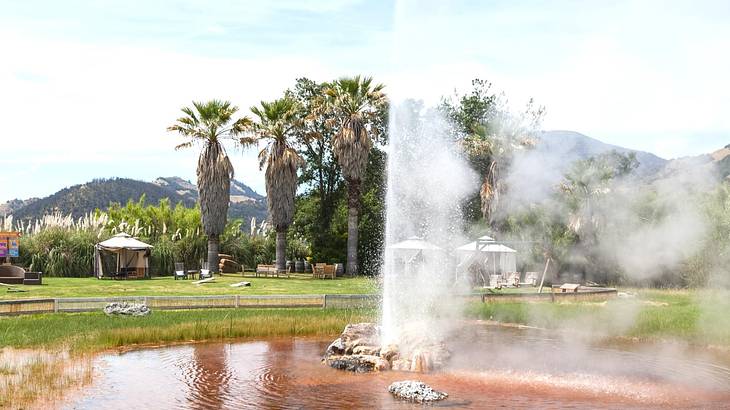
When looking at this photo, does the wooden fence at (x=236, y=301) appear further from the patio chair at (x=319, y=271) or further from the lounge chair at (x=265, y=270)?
the lounge chair at (x=265, y=270)

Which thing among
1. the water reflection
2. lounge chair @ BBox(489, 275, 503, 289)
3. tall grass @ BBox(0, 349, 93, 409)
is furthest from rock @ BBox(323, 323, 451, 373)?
lounge chair @ BBox(489, 275, 503, 289)

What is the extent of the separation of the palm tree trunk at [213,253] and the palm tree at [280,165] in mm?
3627

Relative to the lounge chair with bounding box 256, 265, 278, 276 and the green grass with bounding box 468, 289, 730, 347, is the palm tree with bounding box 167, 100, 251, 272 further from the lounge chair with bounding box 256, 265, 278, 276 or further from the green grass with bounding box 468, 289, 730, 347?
the green grass with bounding box 468, 289, 730, 347

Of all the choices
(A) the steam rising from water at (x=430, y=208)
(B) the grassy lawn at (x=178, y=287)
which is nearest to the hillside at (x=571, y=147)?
(A) the steam rising from water at (x=430, y=208)

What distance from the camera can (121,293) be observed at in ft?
90.4

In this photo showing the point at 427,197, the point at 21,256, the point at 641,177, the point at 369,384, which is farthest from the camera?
the point at 427,197

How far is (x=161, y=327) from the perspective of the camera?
61.4 feet

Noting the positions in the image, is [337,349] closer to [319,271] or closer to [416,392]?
[416,392]

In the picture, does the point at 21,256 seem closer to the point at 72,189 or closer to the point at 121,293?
the point at 121,293

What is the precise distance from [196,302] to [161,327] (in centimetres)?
491

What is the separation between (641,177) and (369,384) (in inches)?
619

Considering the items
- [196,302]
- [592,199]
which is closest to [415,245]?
[592,199]

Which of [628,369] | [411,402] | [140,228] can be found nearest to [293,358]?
[411,402]

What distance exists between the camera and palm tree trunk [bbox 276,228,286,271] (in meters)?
42.8
